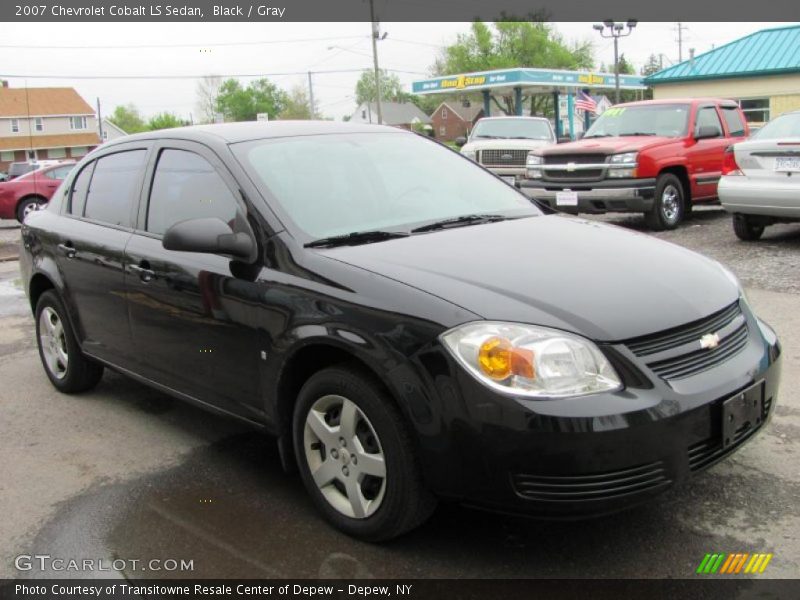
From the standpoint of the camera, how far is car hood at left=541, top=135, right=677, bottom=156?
35.9 ft

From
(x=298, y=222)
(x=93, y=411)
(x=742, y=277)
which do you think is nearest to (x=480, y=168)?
(x=298, y=222)

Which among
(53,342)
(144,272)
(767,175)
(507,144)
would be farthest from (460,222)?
(507,144)

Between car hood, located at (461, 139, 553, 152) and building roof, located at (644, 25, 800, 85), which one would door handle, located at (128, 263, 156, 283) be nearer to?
car hood, located at (461, 139, 553, 152)

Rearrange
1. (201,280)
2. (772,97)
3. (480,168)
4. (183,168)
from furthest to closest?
1. (772,97)
2. (480,168)
3. (183,168)
4. (201,280)

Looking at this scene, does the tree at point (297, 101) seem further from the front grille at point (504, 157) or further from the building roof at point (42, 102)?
the front grille at point (504, 157)

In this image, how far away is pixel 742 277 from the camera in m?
7.91

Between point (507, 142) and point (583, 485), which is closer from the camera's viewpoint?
point (583, 485)

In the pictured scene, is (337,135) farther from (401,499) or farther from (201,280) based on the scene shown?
(401,499)

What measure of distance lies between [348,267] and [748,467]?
2073 millimetres

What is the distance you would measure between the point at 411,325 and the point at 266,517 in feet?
3.88

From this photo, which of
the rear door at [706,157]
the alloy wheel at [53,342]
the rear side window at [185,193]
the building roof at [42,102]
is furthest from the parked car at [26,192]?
the building roof at [42,102]

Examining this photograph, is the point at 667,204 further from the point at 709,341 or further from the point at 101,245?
the point at 709,341

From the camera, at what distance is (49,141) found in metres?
79.3

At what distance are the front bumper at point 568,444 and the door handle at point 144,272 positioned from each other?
1871mm
